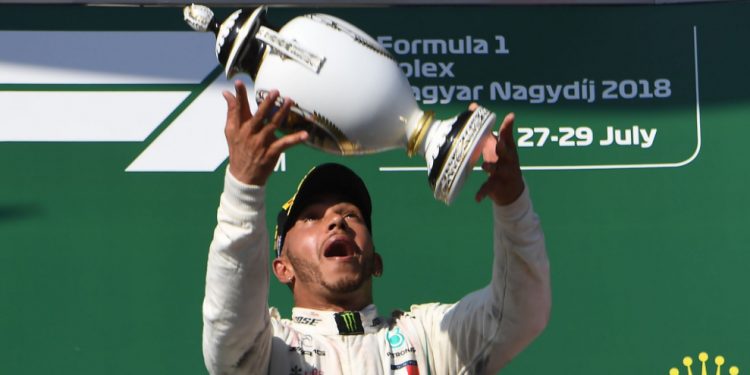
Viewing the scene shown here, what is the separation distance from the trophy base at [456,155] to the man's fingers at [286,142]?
215 millimetres

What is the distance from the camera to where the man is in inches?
97.5

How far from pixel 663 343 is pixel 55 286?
1.26m

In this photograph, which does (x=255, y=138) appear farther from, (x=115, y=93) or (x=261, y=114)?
(x=115, y=93)

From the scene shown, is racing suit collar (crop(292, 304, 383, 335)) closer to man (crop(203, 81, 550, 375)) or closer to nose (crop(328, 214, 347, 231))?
man (crop(203, 81, 550, 375))

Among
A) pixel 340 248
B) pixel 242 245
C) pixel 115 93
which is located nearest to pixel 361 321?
pixel 340 248

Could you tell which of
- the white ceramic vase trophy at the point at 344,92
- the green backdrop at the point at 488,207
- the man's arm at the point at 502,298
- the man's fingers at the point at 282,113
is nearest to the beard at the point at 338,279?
the man's arm at the point at 502,298

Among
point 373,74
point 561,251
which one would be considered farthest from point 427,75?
point 373,74

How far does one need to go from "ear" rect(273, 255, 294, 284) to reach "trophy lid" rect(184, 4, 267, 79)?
45 centimetres

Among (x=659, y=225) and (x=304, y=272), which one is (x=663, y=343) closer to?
(x=659, y=225)

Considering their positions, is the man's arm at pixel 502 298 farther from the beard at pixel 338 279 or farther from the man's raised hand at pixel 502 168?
the beard at pixel 338 279

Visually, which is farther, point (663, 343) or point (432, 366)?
point (663, 343)

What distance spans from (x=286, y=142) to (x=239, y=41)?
20cm

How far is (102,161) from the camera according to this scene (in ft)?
11.1

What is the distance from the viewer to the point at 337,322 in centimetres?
277
